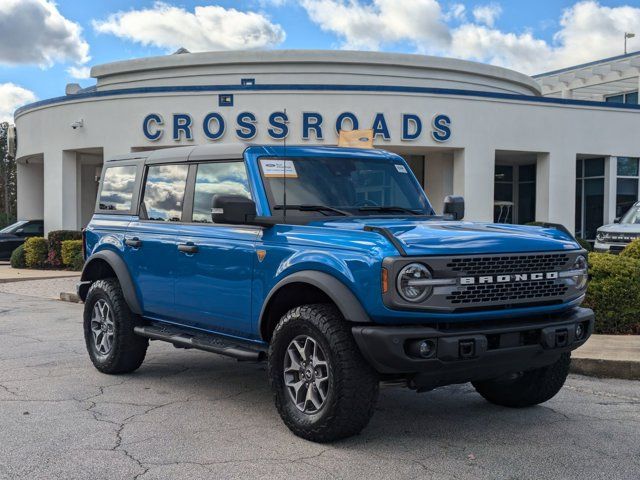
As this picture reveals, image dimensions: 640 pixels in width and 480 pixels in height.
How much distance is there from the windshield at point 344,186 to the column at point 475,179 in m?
15.0

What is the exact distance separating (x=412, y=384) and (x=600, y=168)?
20.6m

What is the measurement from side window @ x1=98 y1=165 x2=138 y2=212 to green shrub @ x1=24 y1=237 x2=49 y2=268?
51.4 feet

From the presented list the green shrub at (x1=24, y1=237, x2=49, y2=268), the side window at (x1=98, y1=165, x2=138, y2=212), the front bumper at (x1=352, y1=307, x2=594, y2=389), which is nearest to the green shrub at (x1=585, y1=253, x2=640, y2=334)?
the front bumper at (x1=352, y1=307, x2=594, y2=389)

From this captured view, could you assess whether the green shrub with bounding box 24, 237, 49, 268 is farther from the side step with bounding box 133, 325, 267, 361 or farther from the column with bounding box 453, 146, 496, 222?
the side step with bounding box 133, 325, 267, 361

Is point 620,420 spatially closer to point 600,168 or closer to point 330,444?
point 330,444

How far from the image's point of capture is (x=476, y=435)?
5215 millimetres

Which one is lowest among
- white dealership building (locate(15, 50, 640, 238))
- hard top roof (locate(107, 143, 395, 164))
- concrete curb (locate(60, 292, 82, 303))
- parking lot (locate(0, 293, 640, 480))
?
concrete curb (locate(60, 292, 82, 303))

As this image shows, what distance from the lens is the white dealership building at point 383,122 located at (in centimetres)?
2050

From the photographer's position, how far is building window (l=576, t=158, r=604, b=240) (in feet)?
77.3

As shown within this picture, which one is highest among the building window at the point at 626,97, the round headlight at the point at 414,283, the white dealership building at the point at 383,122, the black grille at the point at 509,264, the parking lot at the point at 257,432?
the building window at the point at 626,97

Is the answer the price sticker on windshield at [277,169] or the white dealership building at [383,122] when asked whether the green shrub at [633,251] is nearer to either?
the price sticker on windshield at [277,169]

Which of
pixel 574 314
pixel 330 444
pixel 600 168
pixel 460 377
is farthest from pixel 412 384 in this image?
pixel 600 168

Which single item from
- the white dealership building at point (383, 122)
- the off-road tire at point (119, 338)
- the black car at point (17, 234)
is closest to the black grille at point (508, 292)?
the off-road tire at point (119, 338)

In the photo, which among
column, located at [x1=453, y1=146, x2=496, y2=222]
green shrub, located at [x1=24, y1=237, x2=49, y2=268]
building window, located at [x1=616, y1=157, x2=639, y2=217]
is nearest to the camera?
column, located at [x1=453, y1=146, x2=496, y2=222]
